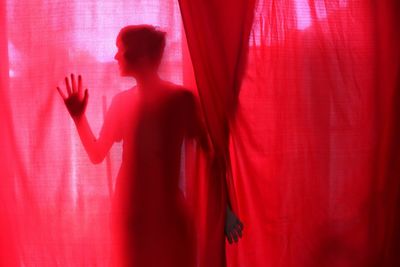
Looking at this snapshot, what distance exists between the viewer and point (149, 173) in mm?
1363

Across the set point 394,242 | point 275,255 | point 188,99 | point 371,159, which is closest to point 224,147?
point 188,99

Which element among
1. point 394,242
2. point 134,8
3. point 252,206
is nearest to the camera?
point 134,8

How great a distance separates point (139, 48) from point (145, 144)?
305mm

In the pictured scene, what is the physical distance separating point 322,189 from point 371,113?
13.0 inches

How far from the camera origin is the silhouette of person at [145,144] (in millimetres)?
1341

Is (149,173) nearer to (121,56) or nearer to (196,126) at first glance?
(196,126)

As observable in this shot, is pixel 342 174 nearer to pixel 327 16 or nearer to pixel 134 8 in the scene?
pixel 327 16

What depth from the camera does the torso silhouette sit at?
4.44 feet

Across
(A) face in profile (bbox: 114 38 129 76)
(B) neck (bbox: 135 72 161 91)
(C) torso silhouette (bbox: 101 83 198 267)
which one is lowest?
(C) torso silhouette (bbox: 101 83 198 267)

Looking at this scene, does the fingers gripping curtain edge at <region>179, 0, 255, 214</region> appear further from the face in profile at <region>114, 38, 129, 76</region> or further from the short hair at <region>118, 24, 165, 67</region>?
the face in profile at <region>114, 38, 129, 76</region>

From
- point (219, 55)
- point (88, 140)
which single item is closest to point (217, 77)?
point (219, 55)

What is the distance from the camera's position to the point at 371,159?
1.54m

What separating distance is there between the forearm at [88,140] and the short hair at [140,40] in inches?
9.5

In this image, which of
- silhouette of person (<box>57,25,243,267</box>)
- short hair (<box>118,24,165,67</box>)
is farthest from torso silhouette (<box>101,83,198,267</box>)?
short hair (<box>118,24,165,67</box>)
